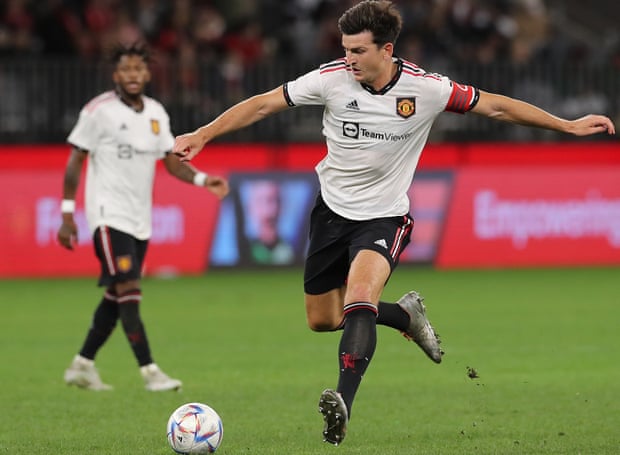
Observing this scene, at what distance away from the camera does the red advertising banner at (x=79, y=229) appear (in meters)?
18.1

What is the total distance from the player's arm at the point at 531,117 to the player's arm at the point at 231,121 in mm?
1153

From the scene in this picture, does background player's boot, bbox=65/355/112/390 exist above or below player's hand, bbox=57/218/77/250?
below

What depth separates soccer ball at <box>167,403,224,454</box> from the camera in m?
7.15

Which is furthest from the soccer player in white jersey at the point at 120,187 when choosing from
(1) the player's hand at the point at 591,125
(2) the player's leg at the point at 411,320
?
(1) the player's hand at the point at 591,125

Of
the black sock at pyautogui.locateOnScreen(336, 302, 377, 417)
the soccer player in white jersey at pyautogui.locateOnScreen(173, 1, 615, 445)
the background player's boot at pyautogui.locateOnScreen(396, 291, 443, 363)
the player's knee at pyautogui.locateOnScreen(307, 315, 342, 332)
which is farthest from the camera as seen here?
the background player's boot at pyautogui.locateOnScreen(396, 291, 443, 363)

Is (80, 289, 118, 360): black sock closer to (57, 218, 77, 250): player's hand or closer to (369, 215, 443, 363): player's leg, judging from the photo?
(57, 218, 77, 250): player's hand

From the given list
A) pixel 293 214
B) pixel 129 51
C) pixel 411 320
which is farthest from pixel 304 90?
pixel 293 214

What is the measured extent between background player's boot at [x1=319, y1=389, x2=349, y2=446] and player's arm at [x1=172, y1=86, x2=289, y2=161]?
1475mm

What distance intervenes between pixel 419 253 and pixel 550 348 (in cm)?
756

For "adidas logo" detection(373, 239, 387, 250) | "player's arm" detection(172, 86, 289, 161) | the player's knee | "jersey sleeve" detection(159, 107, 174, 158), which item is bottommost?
the player's knee

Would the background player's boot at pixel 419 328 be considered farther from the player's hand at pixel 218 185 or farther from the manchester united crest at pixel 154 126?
the manchester united crest at pixel 154 126

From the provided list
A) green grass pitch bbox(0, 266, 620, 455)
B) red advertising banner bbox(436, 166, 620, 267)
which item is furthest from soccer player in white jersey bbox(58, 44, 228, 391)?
red advertising banner bbox(436, 166, 620, 267)

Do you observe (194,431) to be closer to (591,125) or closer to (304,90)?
(304,90)

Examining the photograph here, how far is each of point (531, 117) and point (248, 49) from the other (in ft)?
46.4
